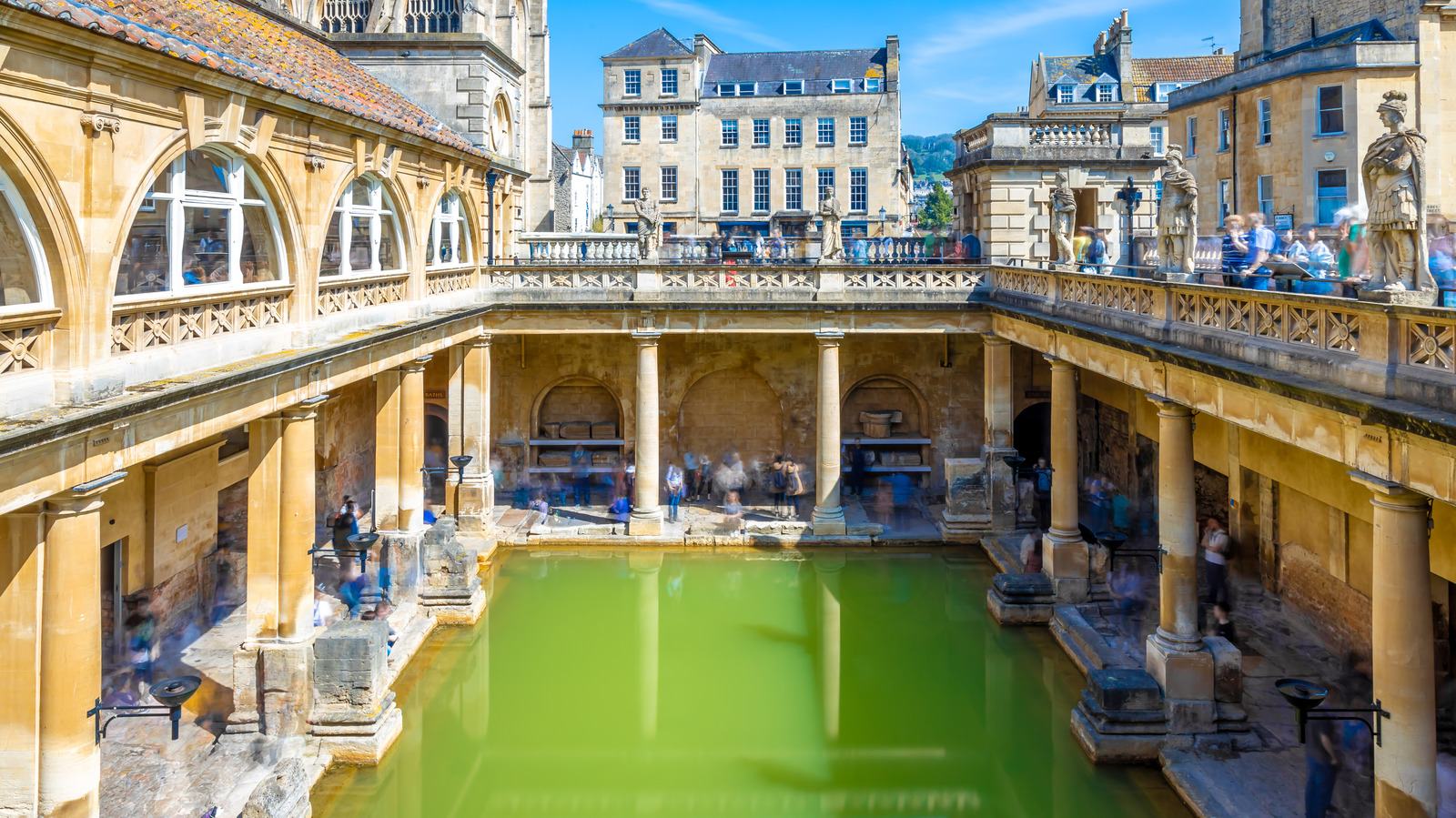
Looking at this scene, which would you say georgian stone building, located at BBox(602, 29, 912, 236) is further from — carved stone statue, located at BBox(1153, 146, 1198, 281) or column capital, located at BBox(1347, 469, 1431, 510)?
column capital, located at BBox(1347, 469, 1431, 510)

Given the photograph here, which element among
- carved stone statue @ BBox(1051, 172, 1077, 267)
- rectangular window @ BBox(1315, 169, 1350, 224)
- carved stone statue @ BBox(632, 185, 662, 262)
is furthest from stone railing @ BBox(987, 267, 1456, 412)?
rectangular window @ BBox(1315, 169, 1350, 224)

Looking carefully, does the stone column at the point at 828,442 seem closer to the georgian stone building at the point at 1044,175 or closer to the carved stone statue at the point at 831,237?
the carved stone statue at the point at 831,237

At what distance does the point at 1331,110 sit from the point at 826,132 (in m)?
27.5

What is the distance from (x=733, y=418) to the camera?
2939cm

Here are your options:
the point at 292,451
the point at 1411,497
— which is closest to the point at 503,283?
the point at 292,451

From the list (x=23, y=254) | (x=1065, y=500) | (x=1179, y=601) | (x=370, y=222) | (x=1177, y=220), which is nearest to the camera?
(x=23, y=254)

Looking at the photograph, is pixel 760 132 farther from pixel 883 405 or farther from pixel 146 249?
pixel 146 249

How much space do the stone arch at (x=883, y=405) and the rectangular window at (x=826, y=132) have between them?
90.2 feet

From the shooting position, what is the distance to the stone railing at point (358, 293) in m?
15.2

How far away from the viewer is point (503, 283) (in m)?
24.5

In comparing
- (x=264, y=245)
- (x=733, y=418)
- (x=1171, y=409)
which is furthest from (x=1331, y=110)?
(x=264, y=245)

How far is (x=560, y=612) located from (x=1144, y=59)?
52200mm

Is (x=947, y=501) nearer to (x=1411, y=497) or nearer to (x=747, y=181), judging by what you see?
(x=1411, y=497)

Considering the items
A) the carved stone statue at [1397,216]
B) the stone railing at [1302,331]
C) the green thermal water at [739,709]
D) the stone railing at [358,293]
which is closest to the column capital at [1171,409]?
the stone railing at [1302,331]
